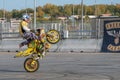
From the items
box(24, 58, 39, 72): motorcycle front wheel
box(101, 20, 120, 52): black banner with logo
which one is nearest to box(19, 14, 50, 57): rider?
box(24, 58, 39, 72): motorcycle front wheel

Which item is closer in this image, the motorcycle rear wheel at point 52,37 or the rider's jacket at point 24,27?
the rider's jacket at point 24,27

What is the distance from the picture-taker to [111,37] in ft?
89.7

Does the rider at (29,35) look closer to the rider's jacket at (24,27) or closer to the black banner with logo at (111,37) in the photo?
the rider's jacket at (24,27)

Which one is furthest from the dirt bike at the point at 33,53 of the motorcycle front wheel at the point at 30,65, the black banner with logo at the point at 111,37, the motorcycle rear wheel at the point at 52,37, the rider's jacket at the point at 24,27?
the black banner with logo at the point at 111,37

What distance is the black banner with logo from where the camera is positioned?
2674 cm

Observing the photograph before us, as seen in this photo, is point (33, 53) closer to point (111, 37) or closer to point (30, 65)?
point (30, 65)

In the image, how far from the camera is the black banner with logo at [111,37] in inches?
1053

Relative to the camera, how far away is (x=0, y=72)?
15242 millimetres

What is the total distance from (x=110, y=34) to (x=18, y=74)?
14037 millimetres

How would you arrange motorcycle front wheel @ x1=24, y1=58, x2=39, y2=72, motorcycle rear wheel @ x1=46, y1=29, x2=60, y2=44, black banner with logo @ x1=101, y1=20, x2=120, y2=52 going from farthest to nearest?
black banner with logo @ x1=101, y1=20, x2=120, y2=52 < motorcycle rear wheel @ x1=46, y1=29, x2=60, y2=44 < motorcycle front wheel @ x1=24, y1=58, x2=39, y2=72

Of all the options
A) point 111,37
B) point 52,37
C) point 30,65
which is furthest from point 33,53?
point 111,37

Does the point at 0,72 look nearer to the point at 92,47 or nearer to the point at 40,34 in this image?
the point at 40,34

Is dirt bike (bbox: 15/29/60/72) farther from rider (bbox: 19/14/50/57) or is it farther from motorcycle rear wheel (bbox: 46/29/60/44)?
motorcycle rear wheel (bbox: 46/29/60/44)

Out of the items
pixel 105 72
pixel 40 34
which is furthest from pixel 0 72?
pixel 105 72
